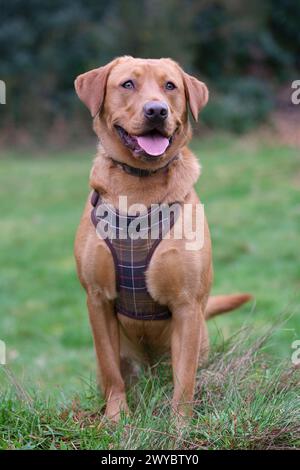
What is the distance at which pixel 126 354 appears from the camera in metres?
4.07

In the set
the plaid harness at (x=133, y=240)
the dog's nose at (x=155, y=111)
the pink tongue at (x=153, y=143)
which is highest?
the dog's nose at (x=155, y=111)

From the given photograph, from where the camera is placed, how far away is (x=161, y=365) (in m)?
3.92

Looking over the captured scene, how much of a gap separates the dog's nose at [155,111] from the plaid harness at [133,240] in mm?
434

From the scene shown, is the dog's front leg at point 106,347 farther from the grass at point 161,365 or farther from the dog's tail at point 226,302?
the dog's tail at point 226,302

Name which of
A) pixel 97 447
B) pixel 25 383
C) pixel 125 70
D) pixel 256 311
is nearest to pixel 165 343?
pixel 25 383

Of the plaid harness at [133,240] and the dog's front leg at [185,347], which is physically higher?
the plaid harness at [133,240]

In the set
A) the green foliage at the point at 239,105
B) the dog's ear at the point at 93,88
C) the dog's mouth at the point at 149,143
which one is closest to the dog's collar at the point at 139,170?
the dog's mouth at the point at 149,143

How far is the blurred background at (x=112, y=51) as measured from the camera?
19.8 meters

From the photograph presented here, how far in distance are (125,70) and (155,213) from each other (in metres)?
0.73

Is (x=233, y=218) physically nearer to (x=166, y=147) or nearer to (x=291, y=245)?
(x=291, y=245)

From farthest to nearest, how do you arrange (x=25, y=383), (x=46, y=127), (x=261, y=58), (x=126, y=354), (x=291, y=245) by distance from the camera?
(x=261, y=58), (x=46, y=127), (x=291, y=245), (x=126, y=354), (x=25, y=383)

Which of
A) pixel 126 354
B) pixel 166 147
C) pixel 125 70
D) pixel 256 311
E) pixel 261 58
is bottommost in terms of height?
pixel 256 311

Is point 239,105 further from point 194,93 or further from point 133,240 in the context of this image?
point 133,240

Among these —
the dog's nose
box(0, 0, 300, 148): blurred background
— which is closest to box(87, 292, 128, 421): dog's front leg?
the dog's nose
